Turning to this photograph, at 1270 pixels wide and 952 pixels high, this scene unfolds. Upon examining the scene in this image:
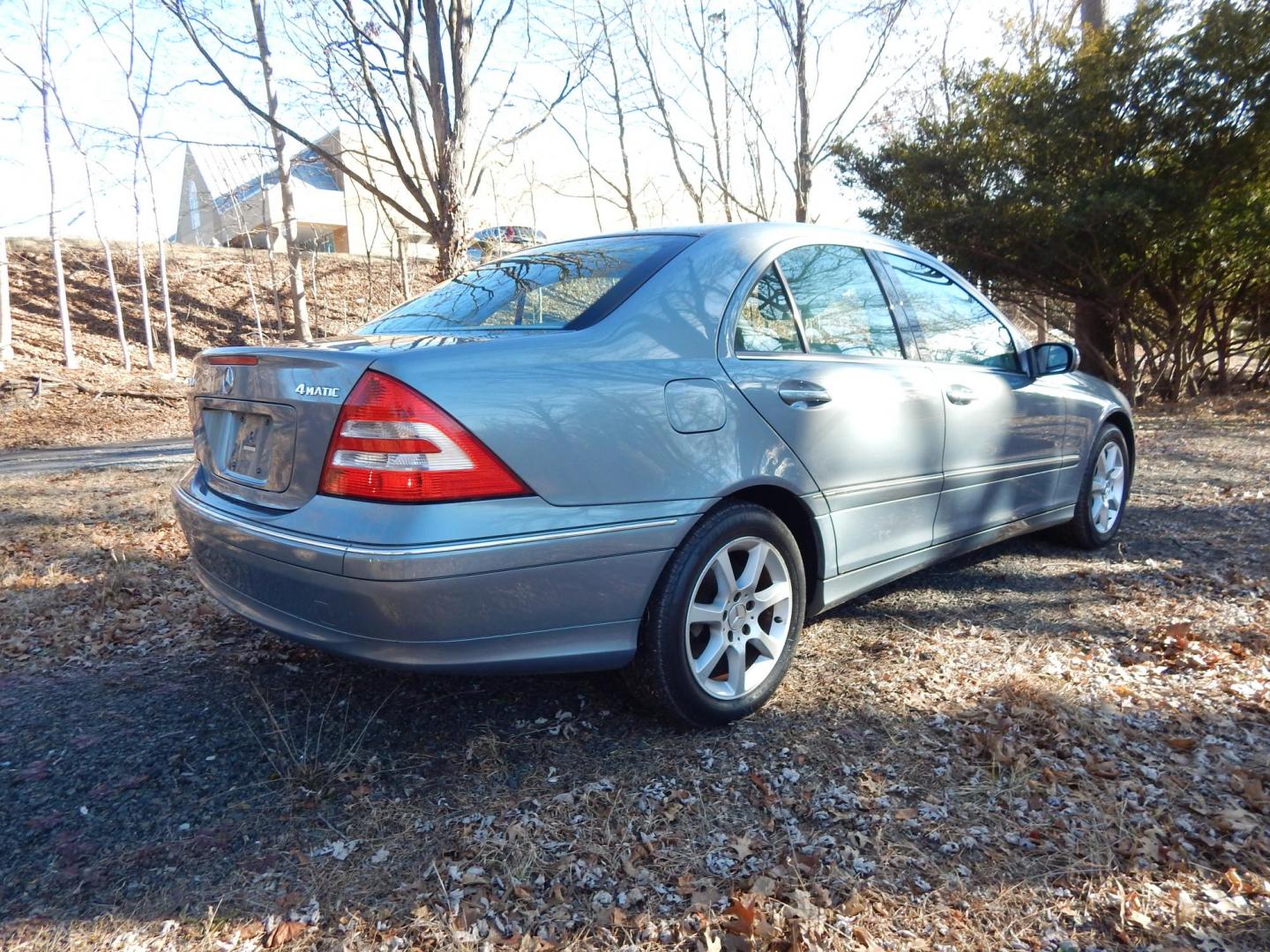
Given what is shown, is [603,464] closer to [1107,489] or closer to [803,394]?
[803,394]

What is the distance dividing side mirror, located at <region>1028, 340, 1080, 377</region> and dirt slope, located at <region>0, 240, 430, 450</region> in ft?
33.3

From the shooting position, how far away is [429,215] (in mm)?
7262

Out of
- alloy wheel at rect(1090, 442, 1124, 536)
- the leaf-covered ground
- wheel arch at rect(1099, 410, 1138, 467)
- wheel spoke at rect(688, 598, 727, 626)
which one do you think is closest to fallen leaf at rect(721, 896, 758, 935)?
the leaf-covered ground

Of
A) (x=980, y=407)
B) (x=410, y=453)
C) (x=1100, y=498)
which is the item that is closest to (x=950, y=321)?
(x=980, y=407)

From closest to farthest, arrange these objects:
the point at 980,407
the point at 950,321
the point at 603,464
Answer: the point at 603,464 < the point at 980,407 < the point at 950,321

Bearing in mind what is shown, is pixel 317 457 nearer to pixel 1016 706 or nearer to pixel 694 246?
pixel 694 246

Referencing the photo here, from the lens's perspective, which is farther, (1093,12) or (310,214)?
(310,214)

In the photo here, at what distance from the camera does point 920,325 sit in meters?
3.66

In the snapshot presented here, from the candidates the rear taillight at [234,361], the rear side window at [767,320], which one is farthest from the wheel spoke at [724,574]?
the rear taillight at [234,361]

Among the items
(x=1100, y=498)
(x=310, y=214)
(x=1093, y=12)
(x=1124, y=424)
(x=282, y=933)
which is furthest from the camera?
(x=310, y=214)

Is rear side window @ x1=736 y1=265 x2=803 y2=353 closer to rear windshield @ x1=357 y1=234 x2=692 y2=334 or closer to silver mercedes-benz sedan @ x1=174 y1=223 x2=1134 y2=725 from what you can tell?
silver mercedes-benz sedan @ x1=174 y1=223 x2=1134 y2=725

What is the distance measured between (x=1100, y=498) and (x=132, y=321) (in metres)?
19.6

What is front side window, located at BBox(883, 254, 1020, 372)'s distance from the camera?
3.70 m

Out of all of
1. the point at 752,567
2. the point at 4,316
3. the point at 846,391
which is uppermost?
the point at 4,316
